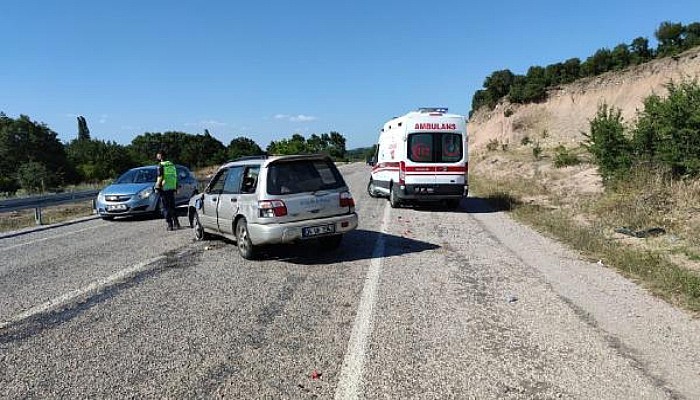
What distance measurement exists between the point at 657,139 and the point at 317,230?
12161mm

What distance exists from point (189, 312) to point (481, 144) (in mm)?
63776

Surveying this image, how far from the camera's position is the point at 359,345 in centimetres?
432

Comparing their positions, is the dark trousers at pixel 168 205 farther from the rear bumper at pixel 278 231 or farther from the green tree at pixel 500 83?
the green tree at pixel 500 83

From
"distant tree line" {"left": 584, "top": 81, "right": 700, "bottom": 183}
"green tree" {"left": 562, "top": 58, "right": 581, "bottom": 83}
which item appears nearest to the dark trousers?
"distant tree line" {"left": 584, "top": 81, "right": 700, "bottom": 183}

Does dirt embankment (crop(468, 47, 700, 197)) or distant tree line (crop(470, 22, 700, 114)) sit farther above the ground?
distant tree line (crop(470, 22, 700, 114))

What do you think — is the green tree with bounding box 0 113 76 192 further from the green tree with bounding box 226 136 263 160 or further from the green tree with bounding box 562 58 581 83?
the green tree with bounding box 562 58 581 83

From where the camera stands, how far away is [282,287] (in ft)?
20.7

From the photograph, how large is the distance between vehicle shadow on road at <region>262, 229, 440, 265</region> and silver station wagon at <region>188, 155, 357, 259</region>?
34 centimetres

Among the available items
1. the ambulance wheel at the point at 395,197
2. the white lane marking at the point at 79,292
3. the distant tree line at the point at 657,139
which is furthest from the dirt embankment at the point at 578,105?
the white lane marking at the point at 79,292

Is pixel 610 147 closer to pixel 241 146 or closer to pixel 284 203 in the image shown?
pixel 284 203

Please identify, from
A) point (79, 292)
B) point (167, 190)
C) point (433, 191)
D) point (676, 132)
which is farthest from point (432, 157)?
point (79, 292)

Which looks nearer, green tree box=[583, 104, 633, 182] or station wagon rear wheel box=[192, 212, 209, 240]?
station wagon rear wheel box=[192, 212, 209, 240]

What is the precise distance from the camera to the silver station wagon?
24.5 ft

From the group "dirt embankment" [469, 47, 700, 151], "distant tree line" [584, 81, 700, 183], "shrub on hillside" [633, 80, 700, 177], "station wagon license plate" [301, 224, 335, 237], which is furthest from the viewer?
"dirt embankment" [469, 47, 700, 151]
